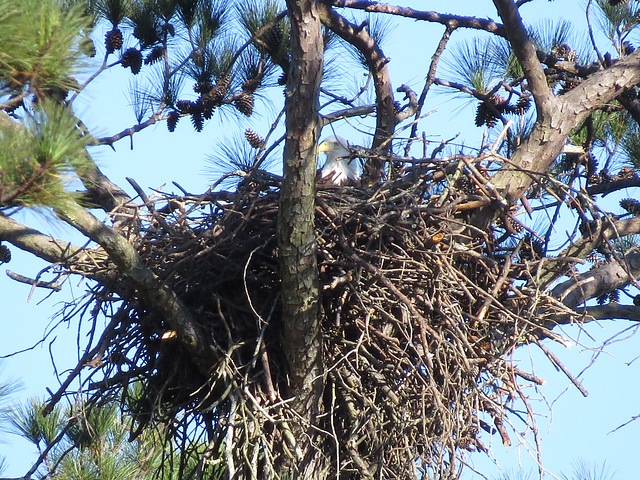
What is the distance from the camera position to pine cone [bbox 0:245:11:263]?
3.57 m

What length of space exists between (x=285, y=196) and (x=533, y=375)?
42.4 inches

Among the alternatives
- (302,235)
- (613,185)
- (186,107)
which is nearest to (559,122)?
(613,185)

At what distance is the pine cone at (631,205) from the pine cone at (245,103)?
69.8 inches

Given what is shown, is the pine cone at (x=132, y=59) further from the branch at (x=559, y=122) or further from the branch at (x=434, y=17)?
the branch at (x=559, y=122)

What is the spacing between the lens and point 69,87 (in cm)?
216

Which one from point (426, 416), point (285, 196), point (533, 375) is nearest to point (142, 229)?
point (285, 196)

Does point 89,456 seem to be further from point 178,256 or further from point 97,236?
point 97,236

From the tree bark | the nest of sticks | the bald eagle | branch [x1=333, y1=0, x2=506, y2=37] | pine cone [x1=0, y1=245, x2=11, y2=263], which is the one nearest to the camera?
the tree bark

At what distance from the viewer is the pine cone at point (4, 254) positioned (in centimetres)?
357

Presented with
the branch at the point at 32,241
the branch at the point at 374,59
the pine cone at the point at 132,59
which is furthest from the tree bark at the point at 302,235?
the pine cone at the point at 132,59

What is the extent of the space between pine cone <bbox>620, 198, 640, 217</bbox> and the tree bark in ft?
6.19

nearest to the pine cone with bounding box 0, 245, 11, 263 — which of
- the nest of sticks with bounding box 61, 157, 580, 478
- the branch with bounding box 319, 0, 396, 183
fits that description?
the nest of sticks with bounding box 61, 157, 580, 478

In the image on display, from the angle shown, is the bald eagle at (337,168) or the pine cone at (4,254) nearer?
the pine cone at (4,254)

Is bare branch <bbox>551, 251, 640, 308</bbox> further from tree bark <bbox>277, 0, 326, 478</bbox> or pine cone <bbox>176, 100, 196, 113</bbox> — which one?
pine cone <bbox>176, 100, 196, 113</bbox>
